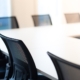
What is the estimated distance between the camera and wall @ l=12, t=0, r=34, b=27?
5141 mm

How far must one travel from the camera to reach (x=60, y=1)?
18.9 ft

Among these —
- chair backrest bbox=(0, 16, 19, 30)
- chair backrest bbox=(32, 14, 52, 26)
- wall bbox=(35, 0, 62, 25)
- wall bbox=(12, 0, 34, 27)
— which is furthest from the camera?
wall bbox=(35, 0, 62, 25)

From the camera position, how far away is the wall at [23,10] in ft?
16.9

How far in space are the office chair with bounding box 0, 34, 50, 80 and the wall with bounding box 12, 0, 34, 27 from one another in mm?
2944

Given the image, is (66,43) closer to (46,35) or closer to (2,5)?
(46,35)

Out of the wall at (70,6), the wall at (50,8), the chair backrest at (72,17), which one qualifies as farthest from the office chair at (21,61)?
the wall at (70,6)

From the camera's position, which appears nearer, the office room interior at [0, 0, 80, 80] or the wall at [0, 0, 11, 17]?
the office room interior at [0, 0, 80, 80]

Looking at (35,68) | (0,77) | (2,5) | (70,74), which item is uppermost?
(2,5)

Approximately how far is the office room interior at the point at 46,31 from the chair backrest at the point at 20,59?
0.07m

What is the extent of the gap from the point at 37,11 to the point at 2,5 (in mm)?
935

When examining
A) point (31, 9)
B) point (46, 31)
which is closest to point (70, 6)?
point (31, 9)

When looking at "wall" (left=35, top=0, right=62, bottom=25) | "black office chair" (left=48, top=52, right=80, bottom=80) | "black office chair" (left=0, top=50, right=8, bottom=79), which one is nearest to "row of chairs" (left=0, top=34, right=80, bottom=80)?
"black office chair" (left=0, top=50, right=8, bottom=79)

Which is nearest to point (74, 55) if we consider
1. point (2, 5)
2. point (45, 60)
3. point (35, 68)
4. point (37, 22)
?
point (45, 60)

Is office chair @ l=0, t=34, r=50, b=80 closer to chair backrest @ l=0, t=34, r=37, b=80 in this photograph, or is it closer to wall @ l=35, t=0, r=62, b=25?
chair backrest @ l=0, t=34, r=37, b=80
